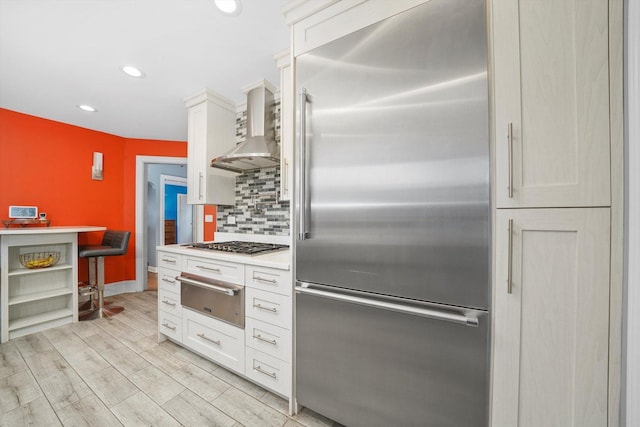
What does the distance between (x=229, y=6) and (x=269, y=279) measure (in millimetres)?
1659

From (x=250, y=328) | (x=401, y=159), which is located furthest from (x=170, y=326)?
(x=401, y=159)

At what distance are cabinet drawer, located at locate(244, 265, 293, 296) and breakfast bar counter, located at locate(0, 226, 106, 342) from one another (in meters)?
2.39

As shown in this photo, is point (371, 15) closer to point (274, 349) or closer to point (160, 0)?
point (160, 0)

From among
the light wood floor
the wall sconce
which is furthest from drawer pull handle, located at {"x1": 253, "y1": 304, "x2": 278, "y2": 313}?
the wall sconce

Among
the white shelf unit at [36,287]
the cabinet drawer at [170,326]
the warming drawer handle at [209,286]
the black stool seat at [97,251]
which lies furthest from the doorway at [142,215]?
the warming drawer handle at [209,286]

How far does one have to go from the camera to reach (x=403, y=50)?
107cm

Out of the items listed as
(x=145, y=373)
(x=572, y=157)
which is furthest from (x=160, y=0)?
(x=145, y=373)

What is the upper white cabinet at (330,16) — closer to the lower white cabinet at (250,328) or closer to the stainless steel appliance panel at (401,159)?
the stainless steel appliance panel at (401,159)

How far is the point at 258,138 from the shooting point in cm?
213

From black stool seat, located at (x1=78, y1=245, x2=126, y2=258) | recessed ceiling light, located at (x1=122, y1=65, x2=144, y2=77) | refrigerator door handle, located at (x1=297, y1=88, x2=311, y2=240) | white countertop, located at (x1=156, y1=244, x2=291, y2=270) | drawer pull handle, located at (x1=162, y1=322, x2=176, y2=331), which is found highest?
recessed ceiling light, located at (x1=122, y1=65, x2=144, y2=77)

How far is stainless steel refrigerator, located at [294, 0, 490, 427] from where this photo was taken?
938 millimetres

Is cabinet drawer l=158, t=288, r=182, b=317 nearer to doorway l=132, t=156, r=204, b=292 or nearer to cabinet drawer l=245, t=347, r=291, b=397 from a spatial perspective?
cabinet drawer l=245, t=347, r=291, b=397

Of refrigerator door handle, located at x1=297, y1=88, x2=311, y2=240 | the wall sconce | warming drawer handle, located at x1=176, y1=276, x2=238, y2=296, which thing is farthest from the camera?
the wall sconce

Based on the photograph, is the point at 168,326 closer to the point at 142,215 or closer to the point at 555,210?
the point at 142,215
